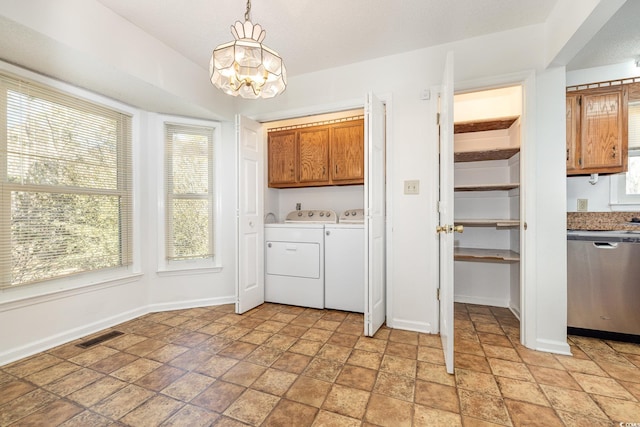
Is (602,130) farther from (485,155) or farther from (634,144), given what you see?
(485,155)

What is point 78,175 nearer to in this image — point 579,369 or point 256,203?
point 256,203

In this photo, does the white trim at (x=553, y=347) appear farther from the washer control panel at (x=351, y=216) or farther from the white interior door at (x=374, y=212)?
the washer control panel at (x=351, y=216)

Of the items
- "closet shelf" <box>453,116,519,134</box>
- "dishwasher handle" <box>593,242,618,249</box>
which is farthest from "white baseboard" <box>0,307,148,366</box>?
"dishwasher handle" <box>593,242,618,249</box>

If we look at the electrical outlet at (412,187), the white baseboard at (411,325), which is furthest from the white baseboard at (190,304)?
the electrical outlet at (412,187)

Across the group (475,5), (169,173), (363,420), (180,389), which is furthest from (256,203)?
(475,5)

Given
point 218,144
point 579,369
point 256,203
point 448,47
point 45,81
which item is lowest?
point 579,369

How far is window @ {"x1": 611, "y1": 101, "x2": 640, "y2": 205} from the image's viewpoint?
8.41ft

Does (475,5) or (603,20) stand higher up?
(475,5)

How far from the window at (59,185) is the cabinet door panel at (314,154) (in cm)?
186

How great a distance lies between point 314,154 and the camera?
11.2 ft

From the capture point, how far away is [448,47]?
2363mm

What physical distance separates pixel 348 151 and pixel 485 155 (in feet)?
4.72

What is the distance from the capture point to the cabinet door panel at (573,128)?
7.73ft

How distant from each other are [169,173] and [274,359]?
224 cm
